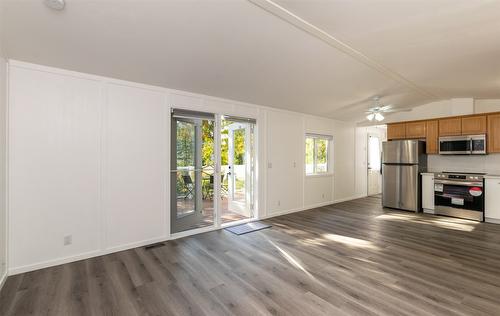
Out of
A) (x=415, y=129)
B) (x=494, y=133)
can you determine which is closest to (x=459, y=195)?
(x=494, y=133)

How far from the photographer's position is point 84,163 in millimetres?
3201

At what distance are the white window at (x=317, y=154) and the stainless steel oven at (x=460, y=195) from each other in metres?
2.59

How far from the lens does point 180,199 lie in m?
4.17

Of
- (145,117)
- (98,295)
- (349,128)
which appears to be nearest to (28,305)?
(98,295)

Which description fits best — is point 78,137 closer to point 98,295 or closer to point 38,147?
point 38,147

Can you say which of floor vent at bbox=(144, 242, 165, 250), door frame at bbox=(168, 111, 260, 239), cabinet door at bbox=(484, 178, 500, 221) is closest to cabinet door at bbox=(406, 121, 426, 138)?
cabinet door at bbox=(484, 178, 500, 221)

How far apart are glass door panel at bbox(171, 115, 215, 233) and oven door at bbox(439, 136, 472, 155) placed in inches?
215

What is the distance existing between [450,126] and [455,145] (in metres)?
0.50

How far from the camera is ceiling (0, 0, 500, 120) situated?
2117mm

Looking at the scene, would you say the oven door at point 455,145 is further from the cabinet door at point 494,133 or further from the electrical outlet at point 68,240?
the electrical outlet at point 68,240

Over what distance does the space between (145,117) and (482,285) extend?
4715 millimetres

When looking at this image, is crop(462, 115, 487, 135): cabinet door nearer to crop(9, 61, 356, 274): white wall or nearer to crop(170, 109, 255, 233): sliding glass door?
crop(170, 109, 255, 233): sliding glass door

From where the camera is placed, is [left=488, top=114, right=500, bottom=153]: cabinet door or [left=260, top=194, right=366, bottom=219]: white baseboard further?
[left=260, top=194, right=366, bottom=219]: white baseboard

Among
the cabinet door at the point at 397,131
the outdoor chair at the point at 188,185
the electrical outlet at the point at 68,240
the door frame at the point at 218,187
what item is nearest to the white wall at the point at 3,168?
the electrical outlet at the point at 68,240
